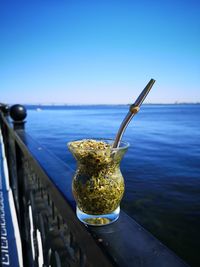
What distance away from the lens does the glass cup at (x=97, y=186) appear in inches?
→ 26.5

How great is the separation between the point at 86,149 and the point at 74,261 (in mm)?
364

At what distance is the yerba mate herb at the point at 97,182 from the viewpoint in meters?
0.67

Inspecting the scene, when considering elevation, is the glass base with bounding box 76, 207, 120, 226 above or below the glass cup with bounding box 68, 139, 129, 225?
below

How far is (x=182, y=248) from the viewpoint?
626cm

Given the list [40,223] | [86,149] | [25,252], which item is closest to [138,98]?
[86,149]

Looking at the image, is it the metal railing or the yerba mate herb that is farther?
the yerba mate herb

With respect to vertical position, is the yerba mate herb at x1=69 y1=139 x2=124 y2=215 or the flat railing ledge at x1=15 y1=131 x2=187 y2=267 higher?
the yerba mate herb at x1=69 y1=139 x2=124 y2=215

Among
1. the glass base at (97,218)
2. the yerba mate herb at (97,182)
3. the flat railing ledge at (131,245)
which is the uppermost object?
the yerba mate herb at (97,182)

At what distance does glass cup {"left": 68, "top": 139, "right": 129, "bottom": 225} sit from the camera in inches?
26.5

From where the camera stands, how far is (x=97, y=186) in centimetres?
67

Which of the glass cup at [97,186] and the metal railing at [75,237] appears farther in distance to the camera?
the glass cup at [97,186]

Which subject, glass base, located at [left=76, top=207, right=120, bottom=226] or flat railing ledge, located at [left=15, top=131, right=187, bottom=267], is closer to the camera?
flat railing ledge, located at [left=15, top=131, right=187, bottom=267]

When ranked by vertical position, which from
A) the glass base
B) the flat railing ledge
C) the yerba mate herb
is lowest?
the glass base

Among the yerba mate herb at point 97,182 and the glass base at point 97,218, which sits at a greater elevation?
the yerba mate herb at point 97,182
